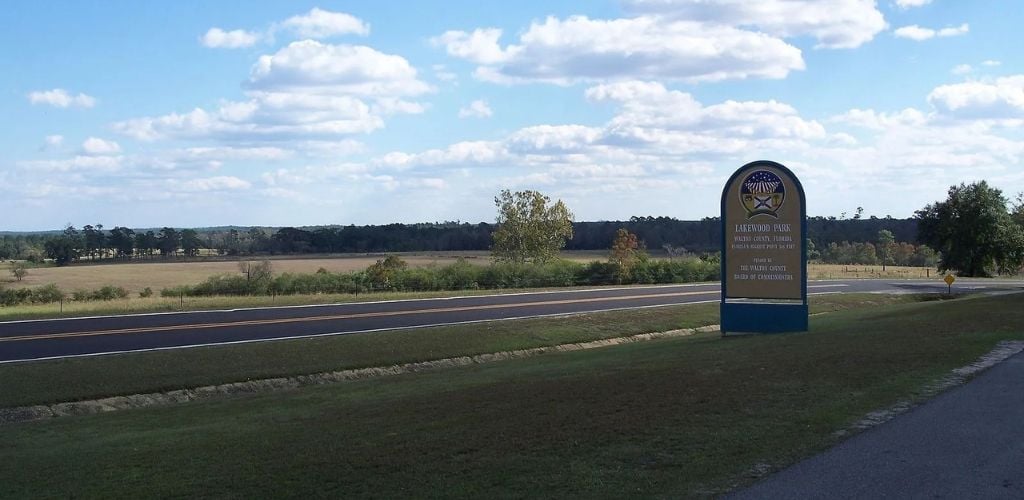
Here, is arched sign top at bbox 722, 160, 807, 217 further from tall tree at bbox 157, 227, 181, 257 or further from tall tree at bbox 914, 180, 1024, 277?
tall tree at bbox 157, 227, 181, 257

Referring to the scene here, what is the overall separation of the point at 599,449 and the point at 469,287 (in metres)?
45.8

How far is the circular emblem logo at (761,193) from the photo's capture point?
77.0 ft

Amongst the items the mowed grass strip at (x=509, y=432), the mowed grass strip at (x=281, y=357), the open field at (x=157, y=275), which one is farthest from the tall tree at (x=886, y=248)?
the mowed grass strip at (x=509, y=432)

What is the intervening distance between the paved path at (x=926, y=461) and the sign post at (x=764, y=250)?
1244cm

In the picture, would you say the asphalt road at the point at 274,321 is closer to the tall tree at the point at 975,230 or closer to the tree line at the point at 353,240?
the tall tree at the point at 975,230

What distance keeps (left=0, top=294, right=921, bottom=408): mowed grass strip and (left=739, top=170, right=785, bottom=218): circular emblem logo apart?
7.90 m

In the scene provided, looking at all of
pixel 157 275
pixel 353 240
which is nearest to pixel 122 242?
pixel 353 240

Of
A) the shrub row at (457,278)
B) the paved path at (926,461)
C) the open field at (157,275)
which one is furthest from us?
the open field at (157,275)

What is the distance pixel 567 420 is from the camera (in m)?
11.0

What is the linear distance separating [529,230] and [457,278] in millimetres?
19074

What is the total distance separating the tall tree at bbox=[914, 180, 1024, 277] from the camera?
55.0m

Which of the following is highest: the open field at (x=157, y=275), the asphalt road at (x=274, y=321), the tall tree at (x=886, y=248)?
the tall tree at (x=886, y=248)

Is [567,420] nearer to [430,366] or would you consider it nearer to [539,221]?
Answer: [430,366]

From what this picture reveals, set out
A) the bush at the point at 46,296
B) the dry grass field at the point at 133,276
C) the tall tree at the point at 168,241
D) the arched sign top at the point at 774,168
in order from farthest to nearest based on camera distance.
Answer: the tall tree at the point at 168,241
the dry grass field at the point at 133,276
the bush at the point at 46,296
the arched sign top at the point at 774,168
